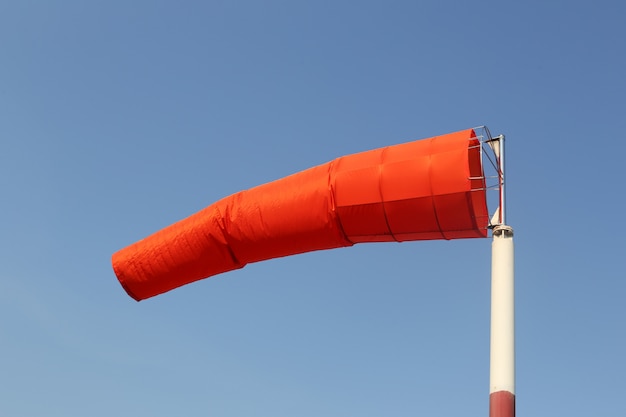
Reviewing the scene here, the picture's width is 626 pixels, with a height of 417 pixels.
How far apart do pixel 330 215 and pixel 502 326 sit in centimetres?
443

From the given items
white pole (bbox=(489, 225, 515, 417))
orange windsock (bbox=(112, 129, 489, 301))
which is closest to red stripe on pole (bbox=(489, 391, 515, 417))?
white pole (bbox=(489, 225, 515, 417))

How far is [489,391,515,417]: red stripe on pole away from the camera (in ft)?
48.4

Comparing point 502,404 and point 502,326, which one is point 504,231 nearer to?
point 502,326

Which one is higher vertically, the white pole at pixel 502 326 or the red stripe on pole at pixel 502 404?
the white pole at pixel 502 326

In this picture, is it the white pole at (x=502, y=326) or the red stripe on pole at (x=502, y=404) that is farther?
the white pole at (x=502, y=326)

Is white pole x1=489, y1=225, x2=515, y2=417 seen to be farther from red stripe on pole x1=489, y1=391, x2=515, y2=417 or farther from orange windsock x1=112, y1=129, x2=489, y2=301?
orange windsock x1=112, y1=129, x2=489, y2=301

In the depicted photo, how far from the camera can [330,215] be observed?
709 inches

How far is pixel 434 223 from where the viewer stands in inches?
667

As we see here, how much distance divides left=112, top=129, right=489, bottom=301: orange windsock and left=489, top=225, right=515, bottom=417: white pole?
849mm

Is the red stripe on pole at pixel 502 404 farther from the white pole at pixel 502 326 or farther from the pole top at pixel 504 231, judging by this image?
the pole top at pixel 504 231

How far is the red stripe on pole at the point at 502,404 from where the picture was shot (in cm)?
1476

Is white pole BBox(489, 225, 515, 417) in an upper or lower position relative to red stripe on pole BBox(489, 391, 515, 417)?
upper

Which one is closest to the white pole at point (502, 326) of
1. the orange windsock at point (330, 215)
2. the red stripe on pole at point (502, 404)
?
the red stripe on pole at point (502, 404)

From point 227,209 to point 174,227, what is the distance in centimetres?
152
